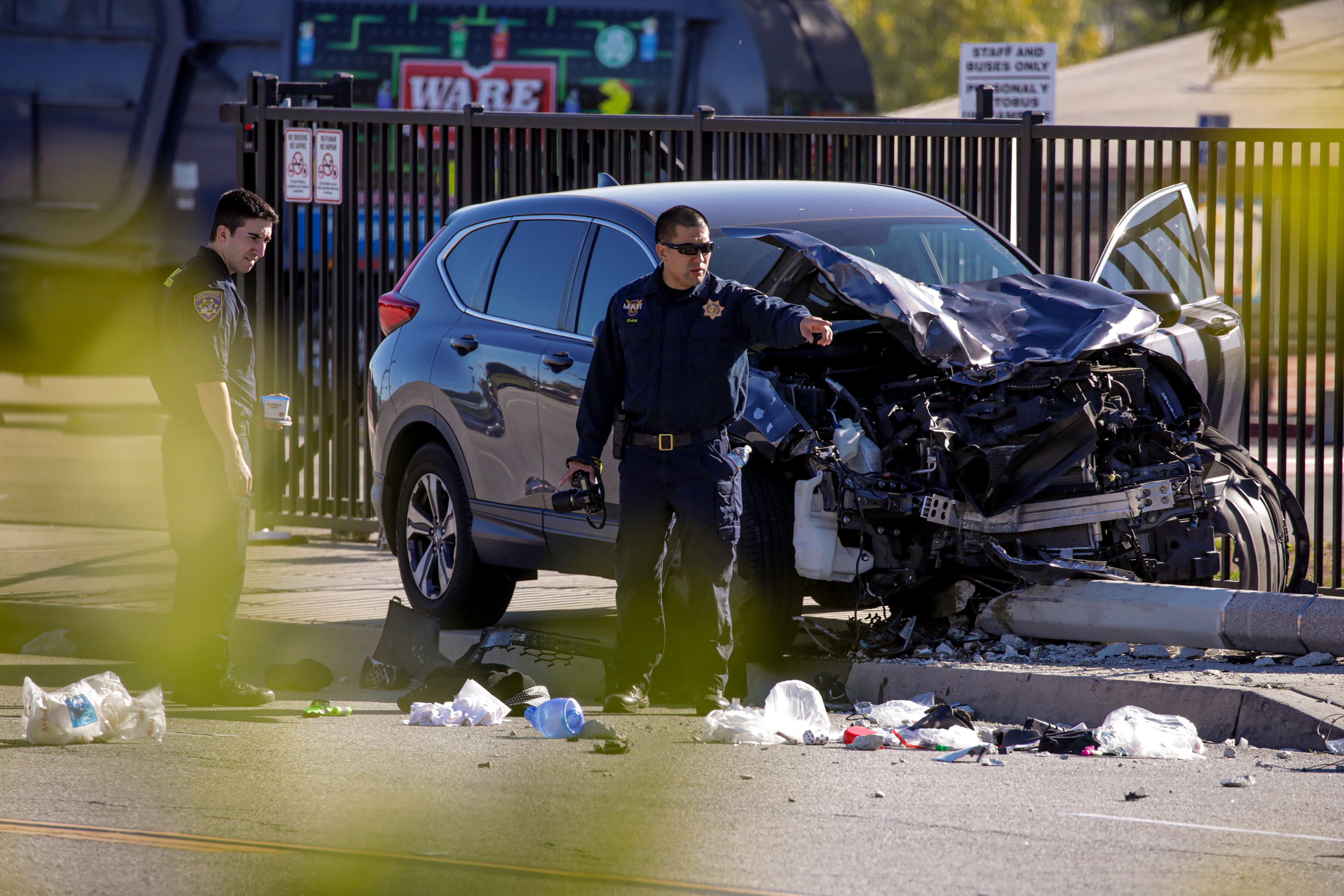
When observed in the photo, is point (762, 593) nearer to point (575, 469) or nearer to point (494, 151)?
point (575, 469)

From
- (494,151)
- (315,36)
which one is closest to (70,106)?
(315,36)

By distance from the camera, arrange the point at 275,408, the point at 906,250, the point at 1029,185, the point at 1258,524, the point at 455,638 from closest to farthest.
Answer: the point at 275,408 → the point at 1258,524 → the point at 906,250 → the point at 455,638 → the point at 1029,185

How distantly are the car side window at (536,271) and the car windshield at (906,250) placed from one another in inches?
29.9

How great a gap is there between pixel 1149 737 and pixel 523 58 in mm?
10334

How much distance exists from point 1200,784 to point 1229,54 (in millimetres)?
2376

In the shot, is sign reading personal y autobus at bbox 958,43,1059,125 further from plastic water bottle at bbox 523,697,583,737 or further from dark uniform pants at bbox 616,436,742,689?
plastic water bottle at bbox 523,697,583,737

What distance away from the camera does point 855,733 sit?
6.14 m

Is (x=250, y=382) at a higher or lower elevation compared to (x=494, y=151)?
lower

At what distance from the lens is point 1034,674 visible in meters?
6.51

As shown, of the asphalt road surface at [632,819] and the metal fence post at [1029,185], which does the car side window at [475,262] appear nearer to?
the asphalt road surface at [632,819]

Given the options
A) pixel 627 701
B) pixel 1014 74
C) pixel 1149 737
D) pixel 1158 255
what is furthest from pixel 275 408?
pixel 1014 74

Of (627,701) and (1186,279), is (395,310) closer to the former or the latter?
(627,701)

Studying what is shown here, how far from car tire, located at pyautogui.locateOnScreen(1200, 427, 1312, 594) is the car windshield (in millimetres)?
1147

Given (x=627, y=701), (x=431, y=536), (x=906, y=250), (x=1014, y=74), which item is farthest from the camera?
(x=1014, y=74)
